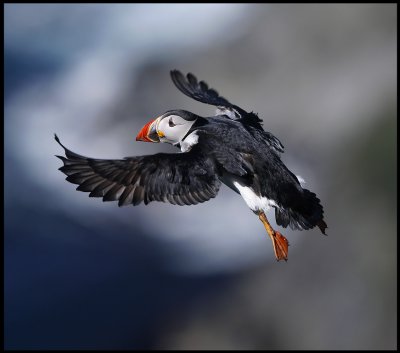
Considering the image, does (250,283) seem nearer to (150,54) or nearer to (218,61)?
(218,61)

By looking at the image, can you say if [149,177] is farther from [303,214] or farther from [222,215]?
[222,215]

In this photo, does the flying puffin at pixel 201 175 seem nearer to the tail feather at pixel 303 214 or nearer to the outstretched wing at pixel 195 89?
the tail feather at pixel 303 214

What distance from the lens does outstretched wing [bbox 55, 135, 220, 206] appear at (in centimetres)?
349

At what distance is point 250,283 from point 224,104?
21.0 ft

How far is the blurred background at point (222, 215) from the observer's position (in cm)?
981

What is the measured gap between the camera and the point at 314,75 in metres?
12.2

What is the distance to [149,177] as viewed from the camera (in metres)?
3.54

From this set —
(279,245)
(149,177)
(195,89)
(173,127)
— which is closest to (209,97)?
(195,89)

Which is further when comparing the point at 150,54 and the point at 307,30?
the point at 150,54

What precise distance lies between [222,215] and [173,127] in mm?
8592

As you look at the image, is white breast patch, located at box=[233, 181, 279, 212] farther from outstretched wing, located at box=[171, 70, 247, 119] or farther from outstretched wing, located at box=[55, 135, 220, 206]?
outstretched wing, located at box=[171, 70, 247, 119]

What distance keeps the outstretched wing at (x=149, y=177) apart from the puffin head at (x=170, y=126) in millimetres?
156

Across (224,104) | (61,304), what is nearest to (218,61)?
(61,304)

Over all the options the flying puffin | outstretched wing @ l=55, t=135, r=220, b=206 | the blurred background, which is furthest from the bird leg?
the blurred background
